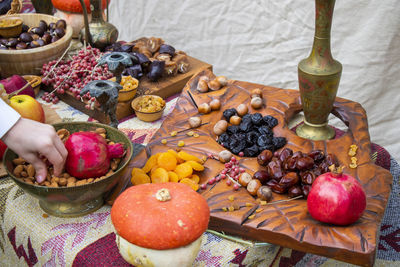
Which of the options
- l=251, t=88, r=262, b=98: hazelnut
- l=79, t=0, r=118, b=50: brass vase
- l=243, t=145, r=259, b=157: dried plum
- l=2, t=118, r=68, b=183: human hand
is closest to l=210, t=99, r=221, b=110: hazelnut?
l=251, t=88, r=262, b=98: hazelnut

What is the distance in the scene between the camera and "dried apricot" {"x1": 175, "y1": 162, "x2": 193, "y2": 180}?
3.50 ft

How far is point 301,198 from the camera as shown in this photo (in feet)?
3.39

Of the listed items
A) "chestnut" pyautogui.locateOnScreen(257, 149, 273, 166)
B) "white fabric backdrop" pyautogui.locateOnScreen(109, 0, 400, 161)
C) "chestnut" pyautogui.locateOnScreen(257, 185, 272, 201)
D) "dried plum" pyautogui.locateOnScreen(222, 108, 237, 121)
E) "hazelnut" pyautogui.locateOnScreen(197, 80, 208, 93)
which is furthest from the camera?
"white fabric backdrop" pyautogui.locateOnScreen(109, 0, 400, 161)

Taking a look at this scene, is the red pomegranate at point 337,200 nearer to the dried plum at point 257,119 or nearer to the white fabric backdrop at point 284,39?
the dried plum at point 257,119

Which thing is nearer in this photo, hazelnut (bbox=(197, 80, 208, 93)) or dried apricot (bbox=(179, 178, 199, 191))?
dried apricot (bbox=(179, 178, 199, 191))

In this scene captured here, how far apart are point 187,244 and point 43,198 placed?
13.5 inches

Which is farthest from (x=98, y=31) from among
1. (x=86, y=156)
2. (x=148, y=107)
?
(x=86, y=156)

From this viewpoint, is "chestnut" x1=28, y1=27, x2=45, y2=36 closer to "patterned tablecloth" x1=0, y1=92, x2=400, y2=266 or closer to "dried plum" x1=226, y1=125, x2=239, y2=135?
"patterned tablecloth" x1=0, y1=92, x2=400, y2=266

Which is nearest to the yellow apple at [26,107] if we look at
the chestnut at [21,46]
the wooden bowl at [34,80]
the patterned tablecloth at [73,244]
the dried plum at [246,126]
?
the patterned tablecloth at [73,244]

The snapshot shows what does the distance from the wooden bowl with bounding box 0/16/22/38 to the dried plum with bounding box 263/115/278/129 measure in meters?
1.04

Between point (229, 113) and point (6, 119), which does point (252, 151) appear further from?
point (6, 119)

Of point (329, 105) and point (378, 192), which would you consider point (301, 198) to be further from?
point (329, 105)

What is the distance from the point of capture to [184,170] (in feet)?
3.51

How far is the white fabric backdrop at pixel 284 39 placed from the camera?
6.97 ft
